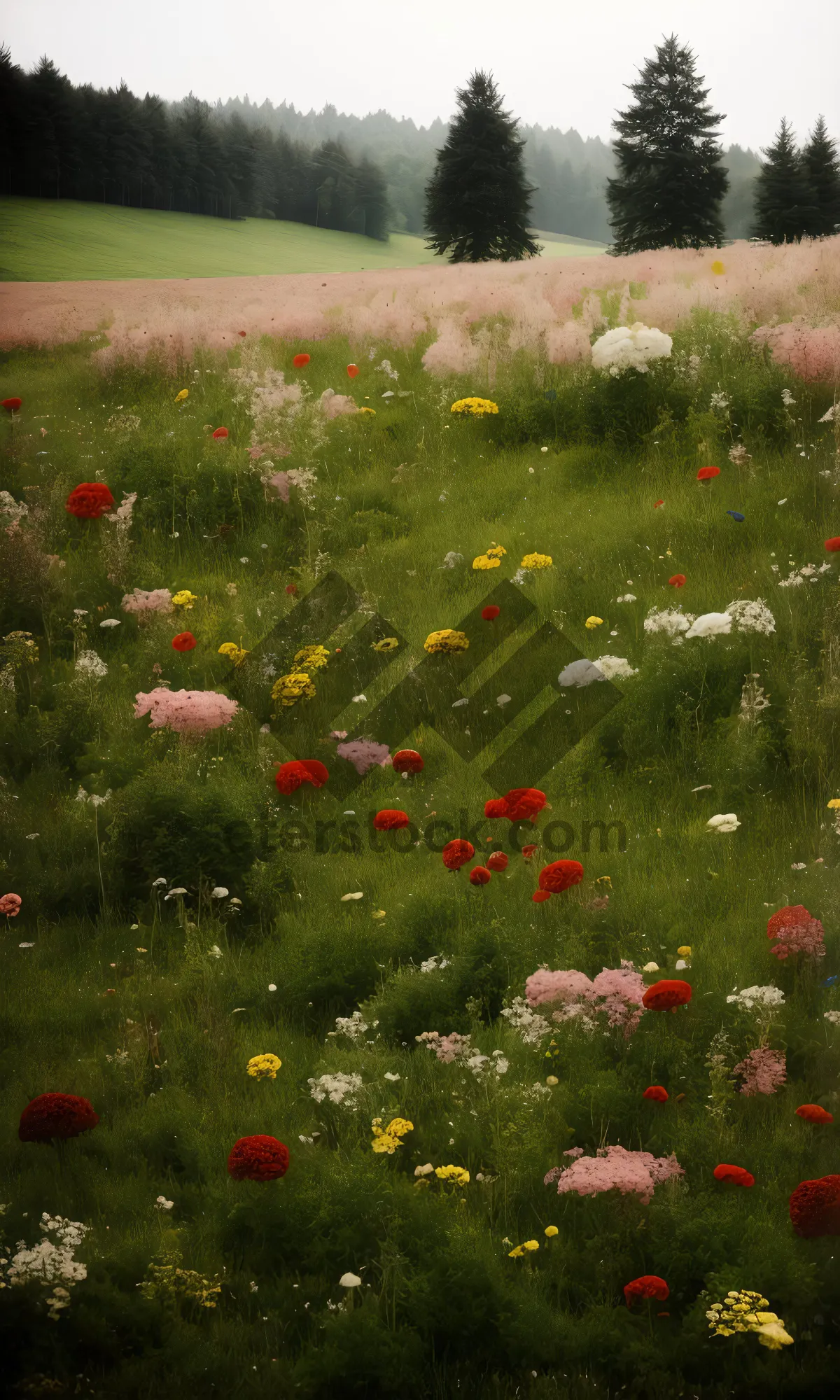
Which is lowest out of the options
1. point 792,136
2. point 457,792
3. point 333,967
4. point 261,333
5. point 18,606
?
point 333,967

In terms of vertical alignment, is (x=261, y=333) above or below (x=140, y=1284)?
above

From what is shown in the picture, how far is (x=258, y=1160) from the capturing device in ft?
10.1

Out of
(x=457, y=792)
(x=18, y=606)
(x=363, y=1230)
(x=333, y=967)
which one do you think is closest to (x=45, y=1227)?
(x=363, y=1230)

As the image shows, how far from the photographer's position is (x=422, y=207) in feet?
46.5

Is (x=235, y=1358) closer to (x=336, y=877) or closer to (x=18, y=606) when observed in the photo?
(x=336, y=877)

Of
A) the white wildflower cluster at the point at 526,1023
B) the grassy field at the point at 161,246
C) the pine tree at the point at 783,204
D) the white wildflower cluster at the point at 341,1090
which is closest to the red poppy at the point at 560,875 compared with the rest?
the white wildflower cluster at the point at 526,1023

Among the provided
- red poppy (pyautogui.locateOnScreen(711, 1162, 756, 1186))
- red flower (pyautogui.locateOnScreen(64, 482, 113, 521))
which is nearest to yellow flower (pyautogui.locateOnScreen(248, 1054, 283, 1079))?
red poppy (pyautogui.locateOnScreen(711, 1162, 756, 1186))

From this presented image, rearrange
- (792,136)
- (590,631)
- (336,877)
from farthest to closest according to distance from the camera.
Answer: (792,136) < (590,631) < (336,877)

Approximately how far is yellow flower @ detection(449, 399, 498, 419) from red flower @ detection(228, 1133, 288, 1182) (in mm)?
7377

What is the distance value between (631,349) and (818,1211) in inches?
290

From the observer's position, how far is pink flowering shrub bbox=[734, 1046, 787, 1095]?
3.33 metres

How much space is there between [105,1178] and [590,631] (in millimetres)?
4419

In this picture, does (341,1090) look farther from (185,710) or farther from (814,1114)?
(185,710)

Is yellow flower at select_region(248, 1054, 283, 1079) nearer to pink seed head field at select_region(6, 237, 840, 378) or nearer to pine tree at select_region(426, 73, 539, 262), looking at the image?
pink seed head field at select_region(6, 237, 840, 378)
